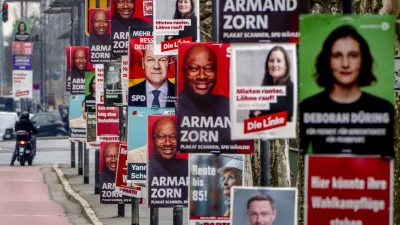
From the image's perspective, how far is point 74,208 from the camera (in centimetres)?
2591

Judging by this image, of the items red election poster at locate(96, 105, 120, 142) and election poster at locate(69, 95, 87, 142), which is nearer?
red election poster at locate(96, 105, 120, 142)

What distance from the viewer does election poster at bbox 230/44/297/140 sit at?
368 inches

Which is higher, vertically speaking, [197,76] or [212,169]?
[197,76]

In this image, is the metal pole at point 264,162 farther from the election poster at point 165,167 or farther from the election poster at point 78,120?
the election poster at point 78,120

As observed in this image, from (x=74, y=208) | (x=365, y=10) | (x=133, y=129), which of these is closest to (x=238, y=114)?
(x=365, y=10)

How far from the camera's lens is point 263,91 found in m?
9.43

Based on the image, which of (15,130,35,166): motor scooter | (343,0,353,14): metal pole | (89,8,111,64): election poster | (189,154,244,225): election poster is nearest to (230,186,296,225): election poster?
(343,0,353,14): metal pole

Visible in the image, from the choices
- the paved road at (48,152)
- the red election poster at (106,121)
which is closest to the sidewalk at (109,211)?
the red election poster at (106,121)

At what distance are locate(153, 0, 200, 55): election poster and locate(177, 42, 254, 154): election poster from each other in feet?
12.1

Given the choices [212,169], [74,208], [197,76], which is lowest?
[74,208]

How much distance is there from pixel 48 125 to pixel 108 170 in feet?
152

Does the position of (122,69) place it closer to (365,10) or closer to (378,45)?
(365,10)

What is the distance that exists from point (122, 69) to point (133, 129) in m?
A: 4.00

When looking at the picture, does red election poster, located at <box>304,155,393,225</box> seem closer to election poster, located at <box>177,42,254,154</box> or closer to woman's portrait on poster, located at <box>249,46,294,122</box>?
woman's portrait on poster, located at <box>249,46,294,122</box>
